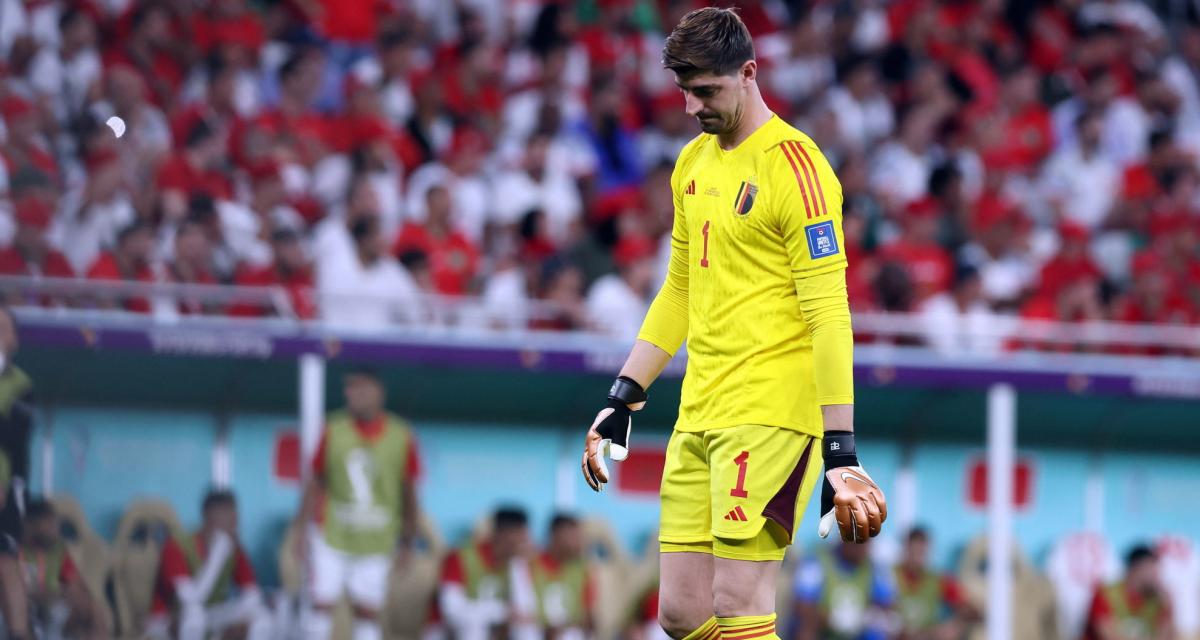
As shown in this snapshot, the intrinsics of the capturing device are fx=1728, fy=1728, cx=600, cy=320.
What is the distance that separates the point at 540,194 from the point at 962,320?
282cm

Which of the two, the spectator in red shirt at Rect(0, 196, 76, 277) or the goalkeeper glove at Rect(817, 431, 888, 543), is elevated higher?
the spectator in red shirt at Rect(0, 196, 76, 277)

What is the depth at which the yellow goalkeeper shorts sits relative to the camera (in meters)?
4.91

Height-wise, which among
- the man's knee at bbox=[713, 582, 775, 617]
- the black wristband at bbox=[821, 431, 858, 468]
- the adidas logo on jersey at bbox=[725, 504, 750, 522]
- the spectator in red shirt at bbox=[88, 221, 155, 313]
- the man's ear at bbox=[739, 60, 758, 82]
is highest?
the man's ear at bbox=[739, 60, 758, 82]

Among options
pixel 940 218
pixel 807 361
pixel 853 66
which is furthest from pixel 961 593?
pixel 807 361

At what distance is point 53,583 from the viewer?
317 inches

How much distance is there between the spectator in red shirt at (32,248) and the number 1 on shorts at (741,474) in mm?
4586

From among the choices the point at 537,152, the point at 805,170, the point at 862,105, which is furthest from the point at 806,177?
the point at 862,105

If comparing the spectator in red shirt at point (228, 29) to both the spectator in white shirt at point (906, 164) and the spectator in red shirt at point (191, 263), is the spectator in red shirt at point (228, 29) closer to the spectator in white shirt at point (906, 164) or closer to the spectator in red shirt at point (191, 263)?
the spectator in red shirt at point (191, 263)

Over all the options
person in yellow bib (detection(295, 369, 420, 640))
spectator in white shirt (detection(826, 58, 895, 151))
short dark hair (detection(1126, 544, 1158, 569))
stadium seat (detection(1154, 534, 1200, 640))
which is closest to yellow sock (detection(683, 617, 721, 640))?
person in yellow bib (detection(295, 369, 420, 640))

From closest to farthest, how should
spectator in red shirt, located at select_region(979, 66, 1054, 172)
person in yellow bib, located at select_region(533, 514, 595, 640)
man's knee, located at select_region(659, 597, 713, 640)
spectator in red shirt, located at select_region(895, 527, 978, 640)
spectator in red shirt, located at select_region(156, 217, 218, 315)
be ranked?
man's knee, located at select_region(659, 597, 713, 640) < spectator in red shirt, located at select_region(156, 217, 218, 315) < person in yellow bib, located at select_region(533, 514, 595, 640) < spectator in red shirt, located at select_region(895, 527, 978, 640) < spectator in red shirt, located at select_region(979, 66, 1054, 172)

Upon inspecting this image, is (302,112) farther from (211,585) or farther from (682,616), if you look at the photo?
(682,616)

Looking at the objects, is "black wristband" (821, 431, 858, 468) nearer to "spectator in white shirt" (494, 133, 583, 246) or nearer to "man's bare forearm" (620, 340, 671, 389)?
"man's bare forearm" (620, 340, 671, 389)

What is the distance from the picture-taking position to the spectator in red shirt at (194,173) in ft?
31.1

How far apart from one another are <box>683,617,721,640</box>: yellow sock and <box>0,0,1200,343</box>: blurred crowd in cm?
455
